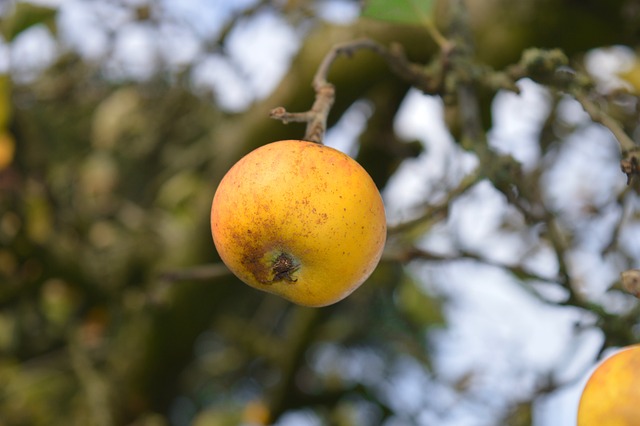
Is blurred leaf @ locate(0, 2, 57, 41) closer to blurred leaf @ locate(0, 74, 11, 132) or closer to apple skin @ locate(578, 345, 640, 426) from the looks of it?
blurred leaf @ locate(0, 74, 11, 132)

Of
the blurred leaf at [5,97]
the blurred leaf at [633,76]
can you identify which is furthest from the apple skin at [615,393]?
the blurred leaf at [5,97]

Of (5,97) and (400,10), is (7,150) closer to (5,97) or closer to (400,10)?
(5,97)

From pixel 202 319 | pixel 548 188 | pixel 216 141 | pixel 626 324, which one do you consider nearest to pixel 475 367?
pixel 548 188

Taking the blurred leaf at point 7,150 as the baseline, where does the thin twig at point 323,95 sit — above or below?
above

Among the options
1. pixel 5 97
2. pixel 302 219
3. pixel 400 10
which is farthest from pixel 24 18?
pixel 302 219

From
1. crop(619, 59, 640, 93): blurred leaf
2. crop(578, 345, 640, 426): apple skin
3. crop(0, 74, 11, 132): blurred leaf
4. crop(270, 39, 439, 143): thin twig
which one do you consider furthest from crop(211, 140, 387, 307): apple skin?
crop(0, 74, 11, 132): blurred leaf

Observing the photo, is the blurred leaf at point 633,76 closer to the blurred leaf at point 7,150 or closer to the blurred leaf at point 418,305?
the blurred leaf at point 418,305
